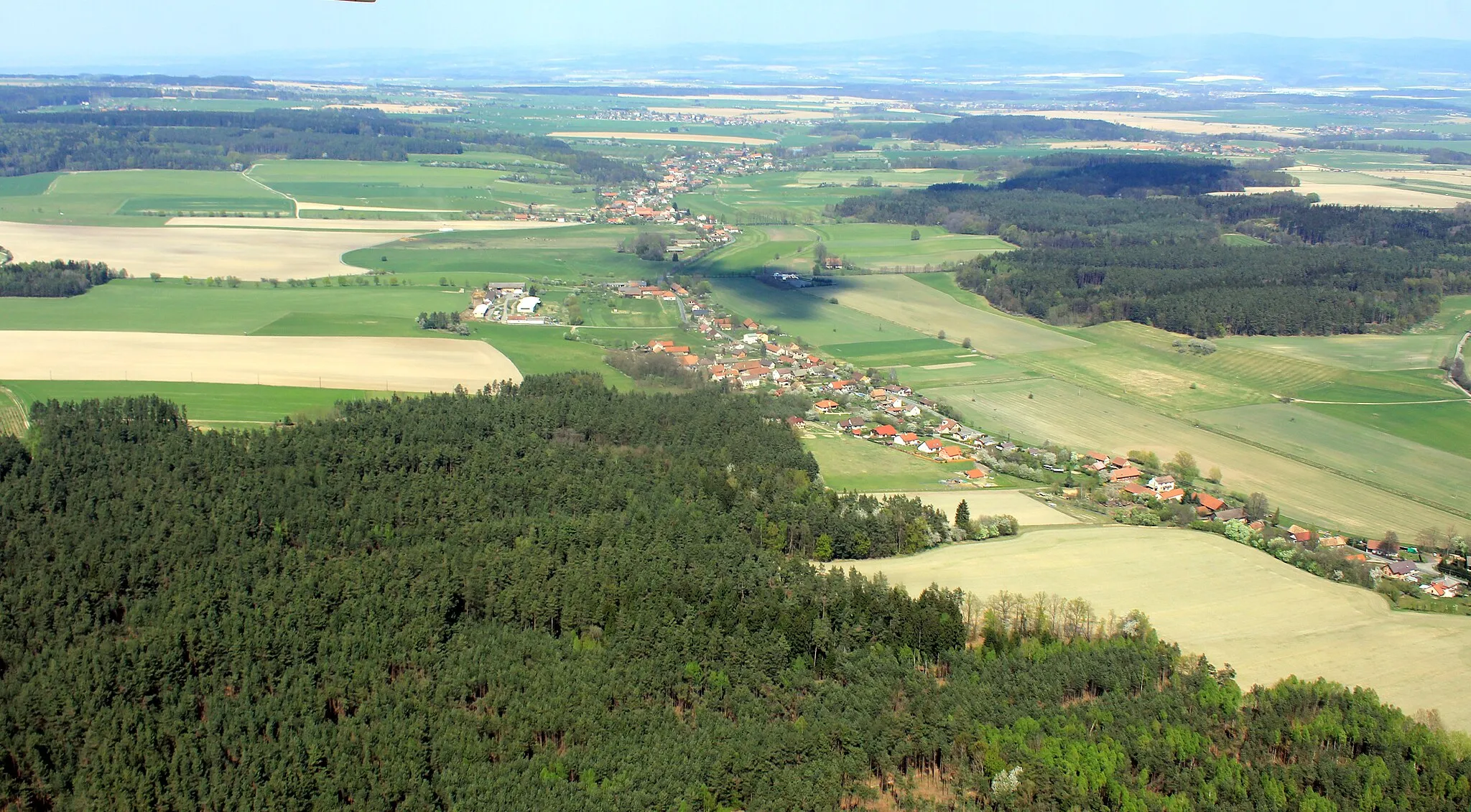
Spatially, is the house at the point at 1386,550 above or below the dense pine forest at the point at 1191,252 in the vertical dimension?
below

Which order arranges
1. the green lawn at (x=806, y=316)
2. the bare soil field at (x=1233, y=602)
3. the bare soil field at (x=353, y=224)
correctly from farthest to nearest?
the bare soil field at (x=353, y=224) < the green lawn at (x=806, y=316) < the bare soil field at (x=1233, y=602)

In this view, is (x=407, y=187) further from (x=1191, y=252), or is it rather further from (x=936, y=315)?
(x=1191, y=252)

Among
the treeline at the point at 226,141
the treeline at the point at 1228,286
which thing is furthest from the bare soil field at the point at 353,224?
the treeline at the point at 1228,286

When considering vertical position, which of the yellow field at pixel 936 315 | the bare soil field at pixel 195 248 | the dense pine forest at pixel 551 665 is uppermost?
the bare soil field at pixel 195 248

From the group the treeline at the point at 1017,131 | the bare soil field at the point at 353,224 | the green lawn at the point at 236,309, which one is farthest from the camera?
the treeline at the point at 1017,131

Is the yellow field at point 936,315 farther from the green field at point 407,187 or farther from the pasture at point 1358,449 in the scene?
the green field at point 407,187

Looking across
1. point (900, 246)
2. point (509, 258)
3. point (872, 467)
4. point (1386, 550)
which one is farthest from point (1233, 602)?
point (900, 246)

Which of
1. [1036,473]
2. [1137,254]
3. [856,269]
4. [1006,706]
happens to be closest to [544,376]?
[1036,473]
